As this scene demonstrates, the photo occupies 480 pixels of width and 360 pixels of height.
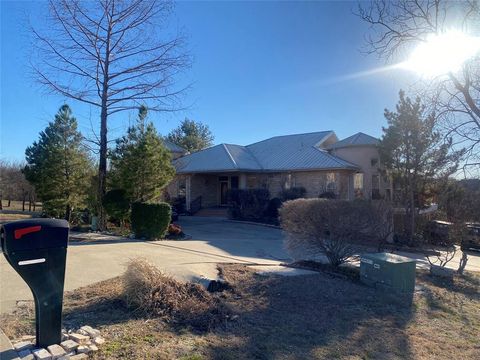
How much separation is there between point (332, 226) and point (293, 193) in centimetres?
1638

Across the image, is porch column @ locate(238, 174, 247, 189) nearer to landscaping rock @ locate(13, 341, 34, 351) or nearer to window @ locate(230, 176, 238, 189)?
window @ locate(230, 176, 238, 189)

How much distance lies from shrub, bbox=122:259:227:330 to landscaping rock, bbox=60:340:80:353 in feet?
3.85

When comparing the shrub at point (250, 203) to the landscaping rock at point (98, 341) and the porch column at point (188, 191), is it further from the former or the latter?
the landscaping rock at point (98, 341)

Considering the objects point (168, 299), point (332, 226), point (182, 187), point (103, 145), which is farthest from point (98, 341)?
point (182, 187)

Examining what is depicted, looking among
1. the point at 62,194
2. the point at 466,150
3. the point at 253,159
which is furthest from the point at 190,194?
the point at 466,150

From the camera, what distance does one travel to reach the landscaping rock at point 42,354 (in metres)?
3.41

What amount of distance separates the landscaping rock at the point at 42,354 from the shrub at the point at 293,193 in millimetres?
21106

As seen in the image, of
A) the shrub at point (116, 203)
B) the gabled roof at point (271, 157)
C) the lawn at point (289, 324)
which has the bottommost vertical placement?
the lawn at point (289, 324)

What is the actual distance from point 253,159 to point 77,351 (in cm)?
2732

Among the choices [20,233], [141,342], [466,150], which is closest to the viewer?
[20,233]

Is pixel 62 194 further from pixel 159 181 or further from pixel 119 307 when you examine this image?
pixel 119 307

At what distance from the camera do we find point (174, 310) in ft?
16.0

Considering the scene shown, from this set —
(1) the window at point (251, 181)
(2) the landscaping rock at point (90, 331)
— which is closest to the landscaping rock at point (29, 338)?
(2) the landscaping rock at point (90, 331)

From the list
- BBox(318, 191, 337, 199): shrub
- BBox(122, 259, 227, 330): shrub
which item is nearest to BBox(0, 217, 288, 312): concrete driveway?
BBox(122, 259, 227, 330): shrub
